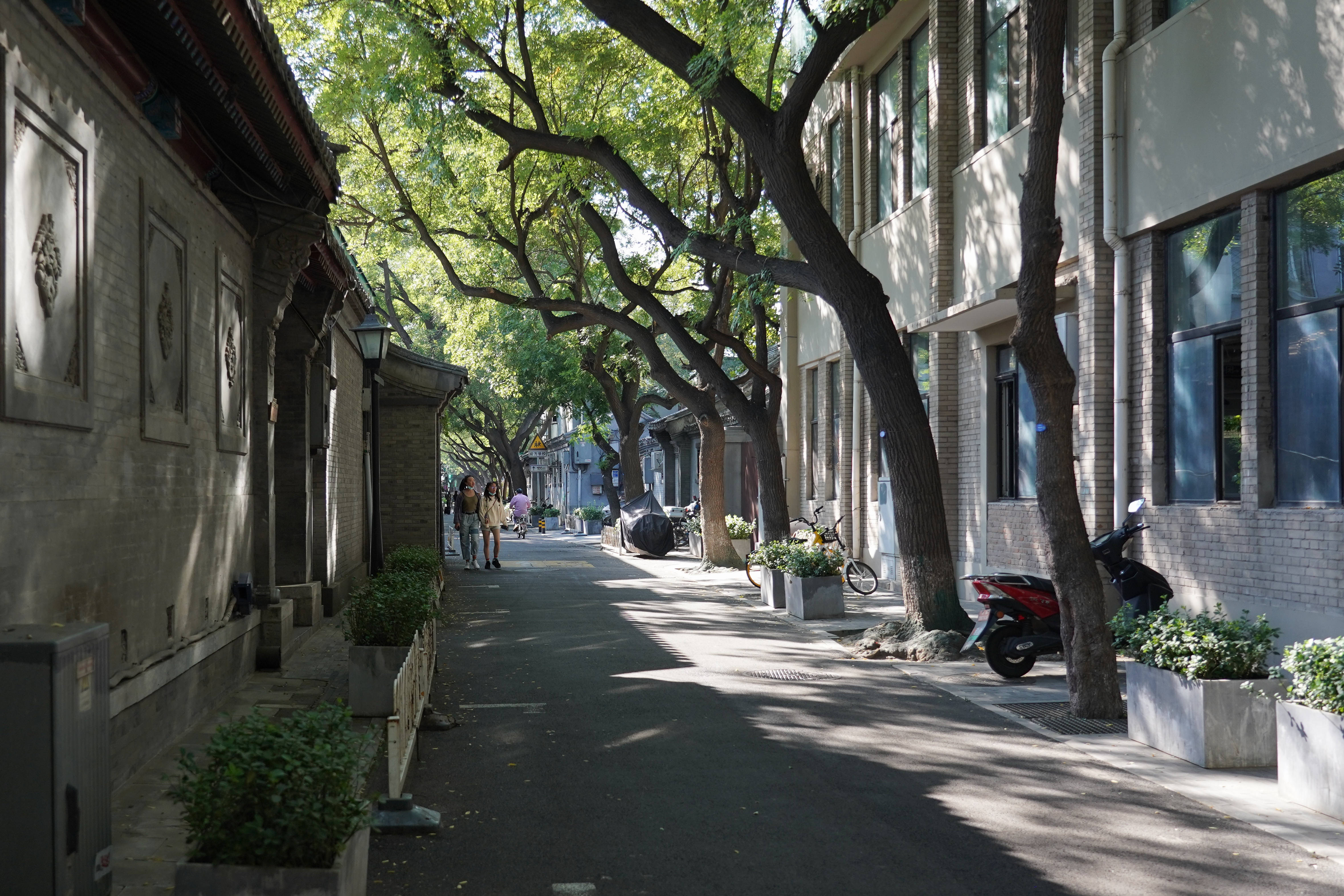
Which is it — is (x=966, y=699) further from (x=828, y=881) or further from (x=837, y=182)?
(x=837, y=182)

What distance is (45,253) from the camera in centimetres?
595

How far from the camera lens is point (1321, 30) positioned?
395 inches

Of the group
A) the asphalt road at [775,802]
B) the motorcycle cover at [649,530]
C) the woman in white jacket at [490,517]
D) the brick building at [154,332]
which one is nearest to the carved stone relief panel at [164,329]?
the brick building at [154,332]

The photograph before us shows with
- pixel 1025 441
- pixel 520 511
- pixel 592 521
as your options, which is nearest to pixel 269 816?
pixel 1025 441

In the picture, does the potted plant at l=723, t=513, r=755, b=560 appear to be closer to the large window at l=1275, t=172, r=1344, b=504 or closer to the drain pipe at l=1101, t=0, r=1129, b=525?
the drain pipe at l=1101, t=0, r=1129, b=525

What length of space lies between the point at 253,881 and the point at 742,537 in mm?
23188

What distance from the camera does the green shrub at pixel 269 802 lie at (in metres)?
3.99

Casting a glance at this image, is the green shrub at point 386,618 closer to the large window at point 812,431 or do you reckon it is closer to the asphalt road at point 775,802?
the asphalt road at point 775,802

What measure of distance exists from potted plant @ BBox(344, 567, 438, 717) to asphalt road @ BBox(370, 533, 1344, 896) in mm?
573

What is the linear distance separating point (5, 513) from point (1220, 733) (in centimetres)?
670

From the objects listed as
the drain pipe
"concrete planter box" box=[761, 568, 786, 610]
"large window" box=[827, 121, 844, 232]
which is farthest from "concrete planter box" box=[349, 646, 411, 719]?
"large window" box=[827, 121, 844, 232]

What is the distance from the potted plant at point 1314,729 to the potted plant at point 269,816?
15.7 ft

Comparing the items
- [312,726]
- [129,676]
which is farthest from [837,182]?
[312,726]

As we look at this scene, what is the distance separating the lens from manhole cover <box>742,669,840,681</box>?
11133mm
